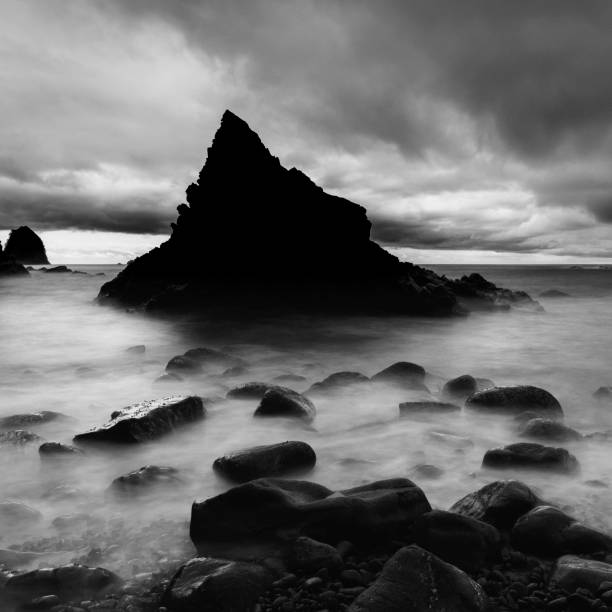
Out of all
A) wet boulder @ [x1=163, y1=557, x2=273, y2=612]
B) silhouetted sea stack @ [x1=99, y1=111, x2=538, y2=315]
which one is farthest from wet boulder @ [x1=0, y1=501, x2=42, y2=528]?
silhouetted sea stack @ [x1=99, y1=111, x2=538, y2=315]

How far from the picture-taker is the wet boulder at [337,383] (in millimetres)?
7859

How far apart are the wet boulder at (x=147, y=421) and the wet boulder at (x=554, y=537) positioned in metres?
3.83

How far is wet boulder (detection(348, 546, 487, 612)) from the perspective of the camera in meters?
2.64

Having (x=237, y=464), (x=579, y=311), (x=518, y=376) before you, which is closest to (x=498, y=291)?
(x=579, y=311)

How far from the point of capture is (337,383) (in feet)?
26.7

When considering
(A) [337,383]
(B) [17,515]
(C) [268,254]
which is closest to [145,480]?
(B) [17,515]

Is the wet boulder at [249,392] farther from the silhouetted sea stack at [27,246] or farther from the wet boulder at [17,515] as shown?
the silhouetted sea stack at [27,246]

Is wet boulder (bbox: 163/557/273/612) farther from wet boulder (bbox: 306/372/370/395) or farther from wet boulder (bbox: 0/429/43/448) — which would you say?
wet boulder (bbox: 306/372/370/395)

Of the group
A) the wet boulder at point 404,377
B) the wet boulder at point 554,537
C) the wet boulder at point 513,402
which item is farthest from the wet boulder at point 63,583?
the wet boulder at point 404,377

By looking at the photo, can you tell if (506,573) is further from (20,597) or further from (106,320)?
(106,320)

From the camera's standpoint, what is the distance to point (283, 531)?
3.45 meters

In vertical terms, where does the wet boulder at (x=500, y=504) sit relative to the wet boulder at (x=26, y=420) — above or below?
above

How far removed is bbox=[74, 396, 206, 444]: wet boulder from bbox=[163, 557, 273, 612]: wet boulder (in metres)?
2.66

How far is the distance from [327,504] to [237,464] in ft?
4.29
